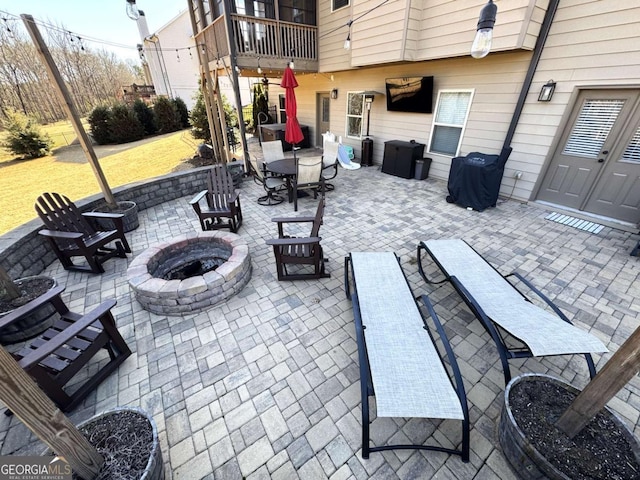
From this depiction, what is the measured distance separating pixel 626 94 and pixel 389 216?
3.90 meters

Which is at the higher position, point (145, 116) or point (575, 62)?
point (575, 62)

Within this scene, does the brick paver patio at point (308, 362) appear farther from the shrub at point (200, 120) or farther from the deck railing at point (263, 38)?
the shrub at point (200, 120)

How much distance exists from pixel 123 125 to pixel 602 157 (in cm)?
1640

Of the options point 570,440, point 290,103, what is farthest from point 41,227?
point 570,440

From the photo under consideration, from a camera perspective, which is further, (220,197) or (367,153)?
(367,153)

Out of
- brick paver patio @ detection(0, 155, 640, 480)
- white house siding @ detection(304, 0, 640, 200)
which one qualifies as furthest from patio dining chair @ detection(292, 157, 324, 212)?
white house siding @ detection(304, 0, 640, 200)

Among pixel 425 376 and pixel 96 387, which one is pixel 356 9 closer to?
pixel 425 376

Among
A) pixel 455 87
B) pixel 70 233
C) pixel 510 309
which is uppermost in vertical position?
pixel 455 87

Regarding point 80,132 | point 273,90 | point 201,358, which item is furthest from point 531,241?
point 273,90

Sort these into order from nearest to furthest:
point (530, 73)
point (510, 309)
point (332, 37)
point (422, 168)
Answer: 1. point (510, 309)
2. point (530, 73)
3. point (422, 168)
4. point (332, 37)

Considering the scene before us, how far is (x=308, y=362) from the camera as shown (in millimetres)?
2312

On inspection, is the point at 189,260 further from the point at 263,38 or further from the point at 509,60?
the point at 263,38

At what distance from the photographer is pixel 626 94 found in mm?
3953

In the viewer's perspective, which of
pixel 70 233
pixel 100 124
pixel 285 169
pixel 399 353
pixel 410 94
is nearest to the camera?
pixel 399 353
